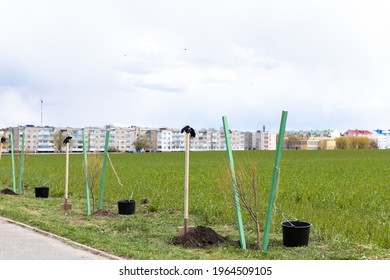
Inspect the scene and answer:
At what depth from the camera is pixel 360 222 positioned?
11.0 meters

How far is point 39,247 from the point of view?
337 inches

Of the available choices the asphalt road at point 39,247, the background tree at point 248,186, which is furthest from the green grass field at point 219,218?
the asphalt road at point 39,247

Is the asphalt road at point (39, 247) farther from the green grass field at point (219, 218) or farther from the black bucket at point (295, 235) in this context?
the black bucket at point (295, 235)

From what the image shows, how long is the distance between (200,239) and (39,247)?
2.83 m

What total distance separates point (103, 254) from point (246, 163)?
9.61 ft

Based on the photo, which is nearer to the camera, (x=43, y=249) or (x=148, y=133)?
(x=43, y=249)

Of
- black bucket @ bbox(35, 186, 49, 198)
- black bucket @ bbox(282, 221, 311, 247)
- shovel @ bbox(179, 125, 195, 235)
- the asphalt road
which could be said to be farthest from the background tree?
black bucket @ bbox(35, 186, 49, 198)

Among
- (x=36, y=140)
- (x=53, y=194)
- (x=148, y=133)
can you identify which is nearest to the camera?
(x=53, y=194)

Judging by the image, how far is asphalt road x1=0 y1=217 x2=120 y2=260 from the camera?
7805mm

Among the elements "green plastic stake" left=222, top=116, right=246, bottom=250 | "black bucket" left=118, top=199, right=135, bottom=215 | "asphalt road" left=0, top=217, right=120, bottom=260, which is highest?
"green plastic stake" left=222, top=116, right=246, bottom=250

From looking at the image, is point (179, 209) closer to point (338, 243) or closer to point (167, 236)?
point (167, 236)

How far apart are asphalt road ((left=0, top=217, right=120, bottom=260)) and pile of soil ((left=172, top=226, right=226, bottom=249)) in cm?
175

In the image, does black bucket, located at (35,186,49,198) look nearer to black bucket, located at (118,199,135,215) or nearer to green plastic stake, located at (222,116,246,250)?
black bucket, located at (118,199,135,215)

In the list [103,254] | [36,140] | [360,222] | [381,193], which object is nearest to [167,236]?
[103,254]
